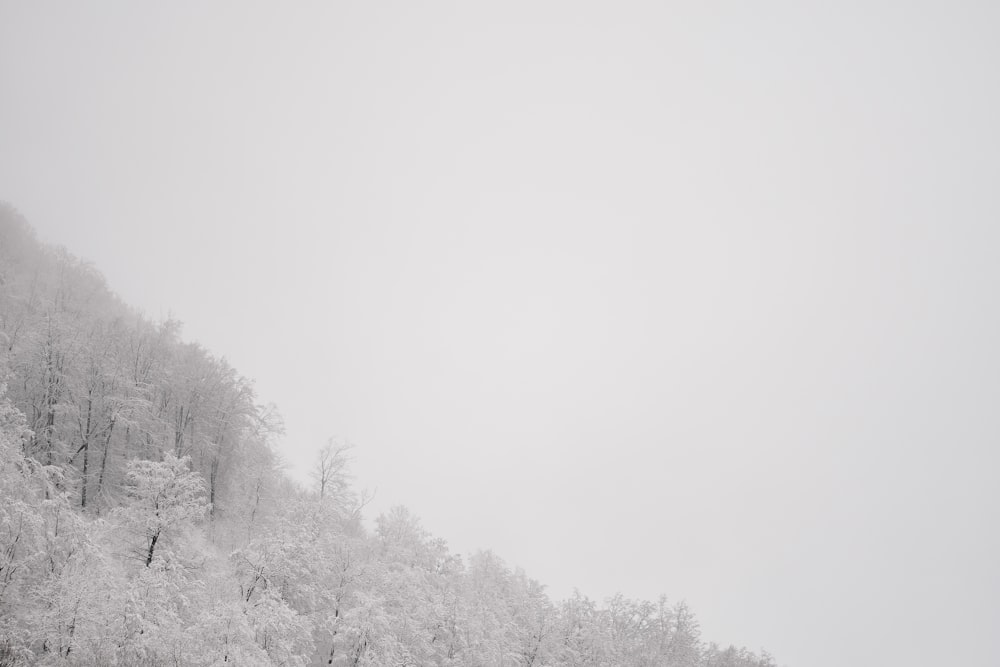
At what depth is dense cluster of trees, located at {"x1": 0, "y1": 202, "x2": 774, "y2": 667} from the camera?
64.4ft

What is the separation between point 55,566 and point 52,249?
2034 inches

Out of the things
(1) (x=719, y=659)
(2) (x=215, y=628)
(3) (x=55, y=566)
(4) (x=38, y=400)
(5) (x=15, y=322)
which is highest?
(5) (x=15, y=322)

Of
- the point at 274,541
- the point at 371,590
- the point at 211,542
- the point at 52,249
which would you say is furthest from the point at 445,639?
the point at 52,249

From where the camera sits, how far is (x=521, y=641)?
128 feet

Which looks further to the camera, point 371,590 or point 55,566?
point 371,590

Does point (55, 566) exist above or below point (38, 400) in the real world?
below

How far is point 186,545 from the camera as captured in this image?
26.5 m

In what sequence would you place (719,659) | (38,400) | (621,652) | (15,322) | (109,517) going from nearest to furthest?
1. (109,517)
2. (38,400)
3. (15,322)
4. (621,652)
5. (719,659)

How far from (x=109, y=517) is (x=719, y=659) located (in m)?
55.6

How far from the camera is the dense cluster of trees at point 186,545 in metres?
19.6

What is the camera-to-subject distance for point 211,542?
33.3 metres

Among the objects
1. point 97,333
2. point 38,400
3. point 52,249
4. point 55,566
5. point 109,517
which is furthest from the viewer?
point 52,249

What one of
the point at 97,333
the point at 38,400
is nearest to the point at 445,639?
the point at 38,400

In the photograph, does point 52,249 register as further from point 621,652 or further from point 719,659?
point 719,659
